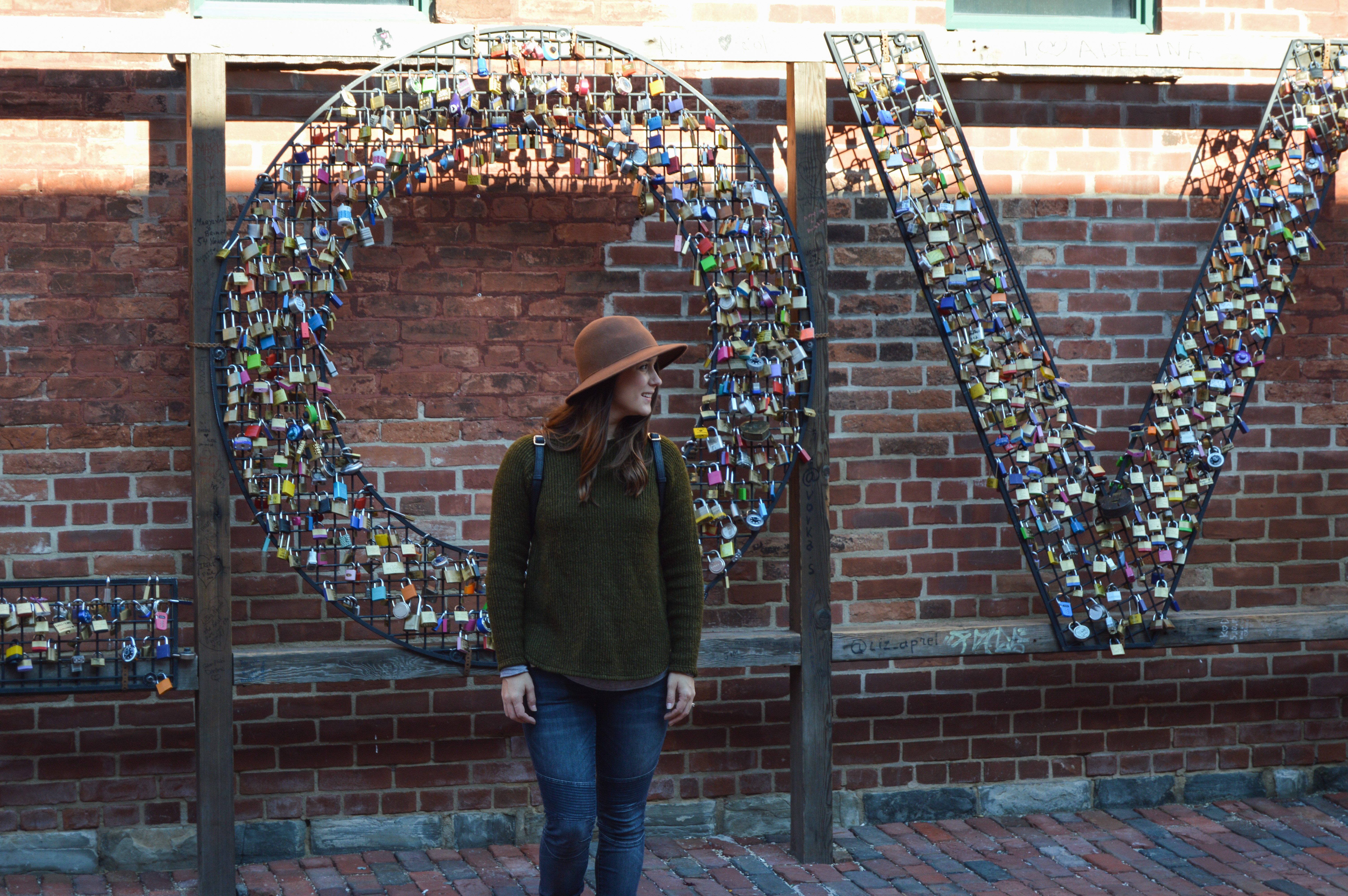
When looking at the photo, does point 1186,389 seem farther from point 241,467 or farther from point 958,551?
point 241,467

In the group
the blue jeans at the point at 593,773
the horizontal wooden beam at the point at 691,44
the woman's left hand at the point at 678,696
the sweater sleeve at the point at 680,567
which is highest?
the horizontal wooden beam at the point at 691,44

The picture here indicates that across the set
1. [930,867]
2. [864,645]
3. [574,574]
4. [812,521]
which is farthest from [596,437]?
[930,867]

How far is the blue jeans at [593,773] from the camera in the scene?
9.58 ft

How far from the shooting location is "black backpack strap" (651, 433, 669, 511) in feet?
9.96

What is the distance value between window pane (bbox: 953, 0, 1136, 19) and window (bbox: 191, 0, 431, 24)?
6.08ft

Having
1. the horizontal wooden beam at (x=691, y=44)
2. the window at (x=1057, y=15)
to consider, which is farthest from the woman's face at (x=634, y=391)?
the window at (x=1057, y=15)

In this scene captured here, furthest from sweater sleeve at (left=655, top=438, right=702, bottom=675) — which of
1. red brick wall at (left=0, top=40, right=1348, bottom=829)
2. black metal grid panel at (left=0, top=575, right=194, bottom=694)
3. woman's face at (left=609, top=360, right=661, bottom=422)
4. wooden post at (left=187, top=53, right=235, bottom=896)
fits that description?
black metal grid panel at (left=0, top=575, right=194, bottom=694)

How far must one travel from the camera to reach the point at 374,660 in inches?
147

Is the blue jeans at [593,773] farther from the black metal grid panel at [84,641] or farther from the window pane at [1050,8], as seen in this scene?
the window pane at [1050,8]

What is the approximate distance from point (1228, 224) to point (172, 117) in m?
3.40

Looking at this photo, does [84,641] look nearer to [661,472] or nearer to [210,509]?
[210,509]

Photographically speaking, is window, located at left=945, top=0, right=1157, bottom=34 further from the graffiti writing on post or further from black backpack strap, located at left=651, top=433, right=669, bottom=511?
black backpack strap, located at left=651, top=433, right=669, bottom=511

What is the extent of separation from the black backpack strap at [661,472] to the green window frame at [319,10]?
1884 mm

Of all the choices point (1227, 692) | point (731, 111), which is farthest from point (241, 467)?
point (1227, 692)
